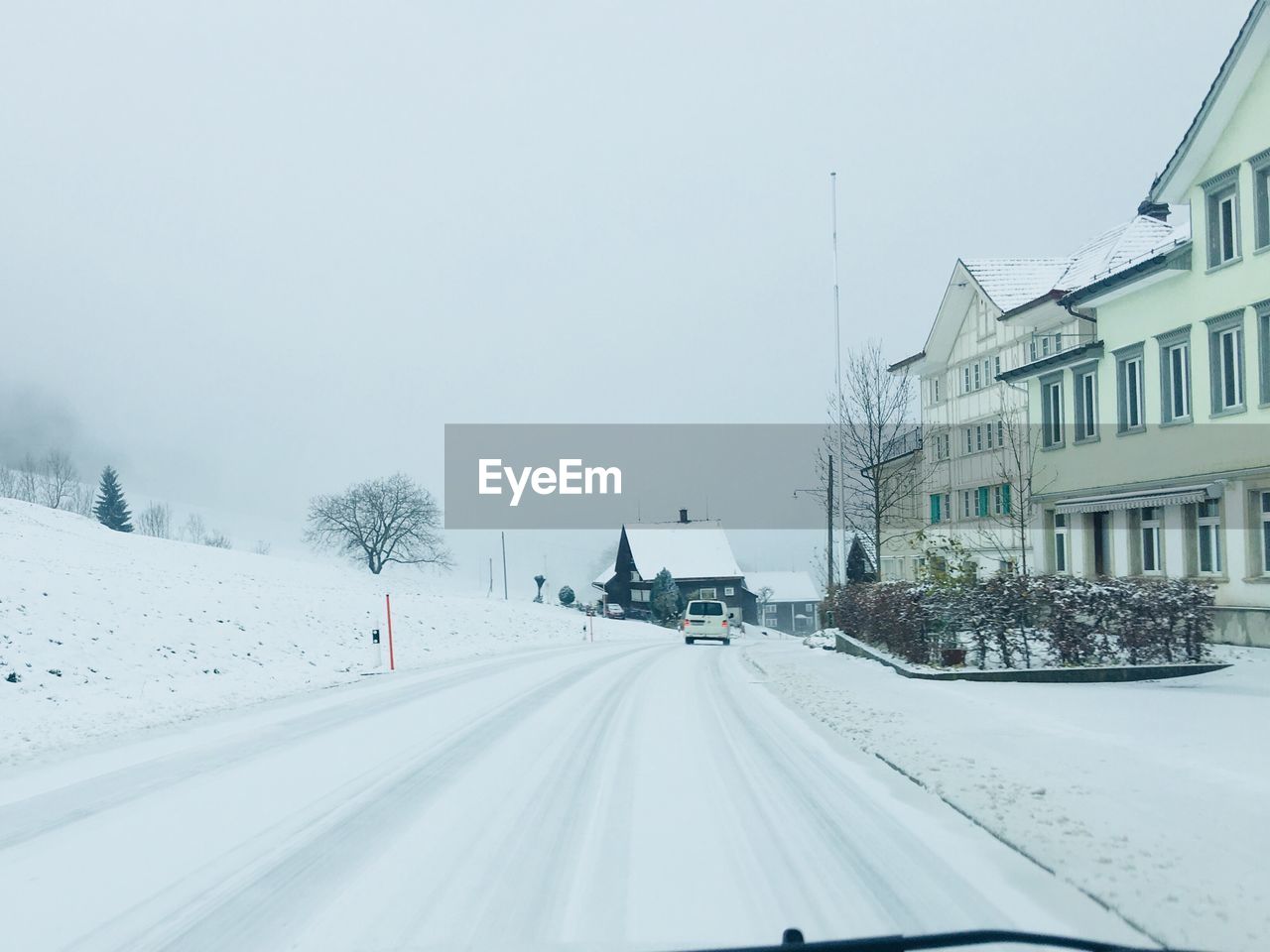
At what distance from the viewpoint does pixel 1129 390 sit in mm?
25641

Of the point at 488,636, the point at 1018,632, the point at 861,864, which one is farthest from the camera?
the point at 488,636

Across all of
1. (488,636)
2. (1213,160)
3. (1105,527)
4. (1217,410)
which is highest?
(1213,160)

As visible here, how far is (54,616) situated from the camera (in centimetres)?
1988

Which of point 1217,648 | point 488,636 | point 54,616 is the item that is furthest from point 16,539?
point 1217,648

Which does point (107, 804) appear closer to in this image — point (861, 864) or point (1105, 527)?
point (861, 864)

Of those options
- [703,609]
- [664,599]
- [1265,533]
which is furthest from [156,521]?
[1265,533]

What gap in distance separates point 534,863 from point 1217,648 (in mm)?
18371

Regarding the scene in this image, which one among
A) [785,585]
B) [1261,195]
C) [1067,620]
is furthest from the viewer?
[785,585]

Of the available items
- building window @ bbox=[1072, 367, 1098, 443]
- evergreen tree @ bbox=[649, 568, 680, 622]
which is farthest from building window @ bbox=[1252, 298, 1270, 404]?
evergreen tree @ bbox=[649, 568, 680, 622]

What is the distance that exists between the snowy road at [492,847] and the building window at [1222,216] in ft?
54.5

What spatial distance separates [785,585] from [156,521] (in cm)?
7728

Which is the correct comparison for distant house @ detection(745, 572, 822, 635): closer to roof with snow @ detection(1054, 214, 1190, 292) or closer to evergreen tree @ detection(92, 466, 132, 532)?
evergreen tree @ detection(92, 466, 132, 532)

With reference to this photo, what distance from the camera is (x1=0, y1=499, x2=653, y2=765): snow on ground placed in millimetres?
15070

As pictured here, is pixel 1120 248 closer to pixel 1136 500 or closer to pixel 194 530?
pixel 1136 500
